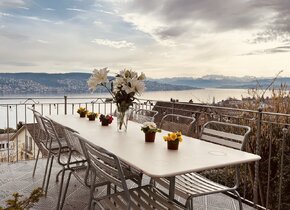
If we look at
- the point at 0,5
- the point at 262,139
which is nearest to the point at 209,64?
the point at 262,139

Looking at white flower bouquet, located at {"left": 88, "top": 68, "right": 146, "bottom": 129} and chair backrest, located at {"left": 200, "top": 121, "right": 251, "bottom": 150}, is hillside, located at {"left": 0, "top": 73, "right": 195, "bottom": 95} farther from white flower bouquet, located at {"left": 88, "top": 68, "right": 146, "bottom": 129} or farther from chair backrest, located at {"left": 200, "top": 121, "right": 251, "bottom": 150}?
chair backrest, located at {"left": 200, "top": 121, "right": 251, "bottom": 150}

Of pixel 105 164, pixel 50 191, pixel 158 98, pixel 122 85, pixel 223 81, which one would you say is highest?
pixel 223 81

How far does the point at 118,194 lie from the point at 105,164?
0.98 ft

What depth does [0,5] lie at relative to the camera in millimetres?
5609

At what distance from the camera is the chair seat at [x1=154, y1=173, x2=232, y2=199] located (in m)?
2.09

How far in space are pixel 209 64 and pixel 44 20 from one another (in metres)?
4.34

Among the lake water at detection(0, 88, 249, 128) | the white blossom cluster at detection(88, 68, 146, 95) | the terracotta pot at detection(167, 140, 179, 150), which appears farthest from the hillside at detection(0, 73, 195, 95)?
the terracotta pot at detection(167, 140, 179, 150)

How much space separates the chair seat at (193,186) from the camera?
6.84 feet

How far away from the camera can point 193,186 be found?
222 cm

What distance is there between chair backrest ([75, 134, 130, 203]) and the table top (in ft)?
0.32

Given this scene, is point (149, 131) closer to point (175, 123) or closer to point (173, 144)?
point (173, 144)

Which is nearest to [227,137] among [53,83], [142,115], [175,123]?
[175,123]

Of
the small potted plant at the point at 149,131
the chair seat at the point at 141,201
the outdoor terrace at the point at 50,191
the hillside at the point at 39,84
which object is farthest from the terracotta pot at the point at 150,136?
the hillside at the point at 39,84

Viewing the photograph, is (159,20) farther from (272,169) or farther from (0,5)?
(272,169)
